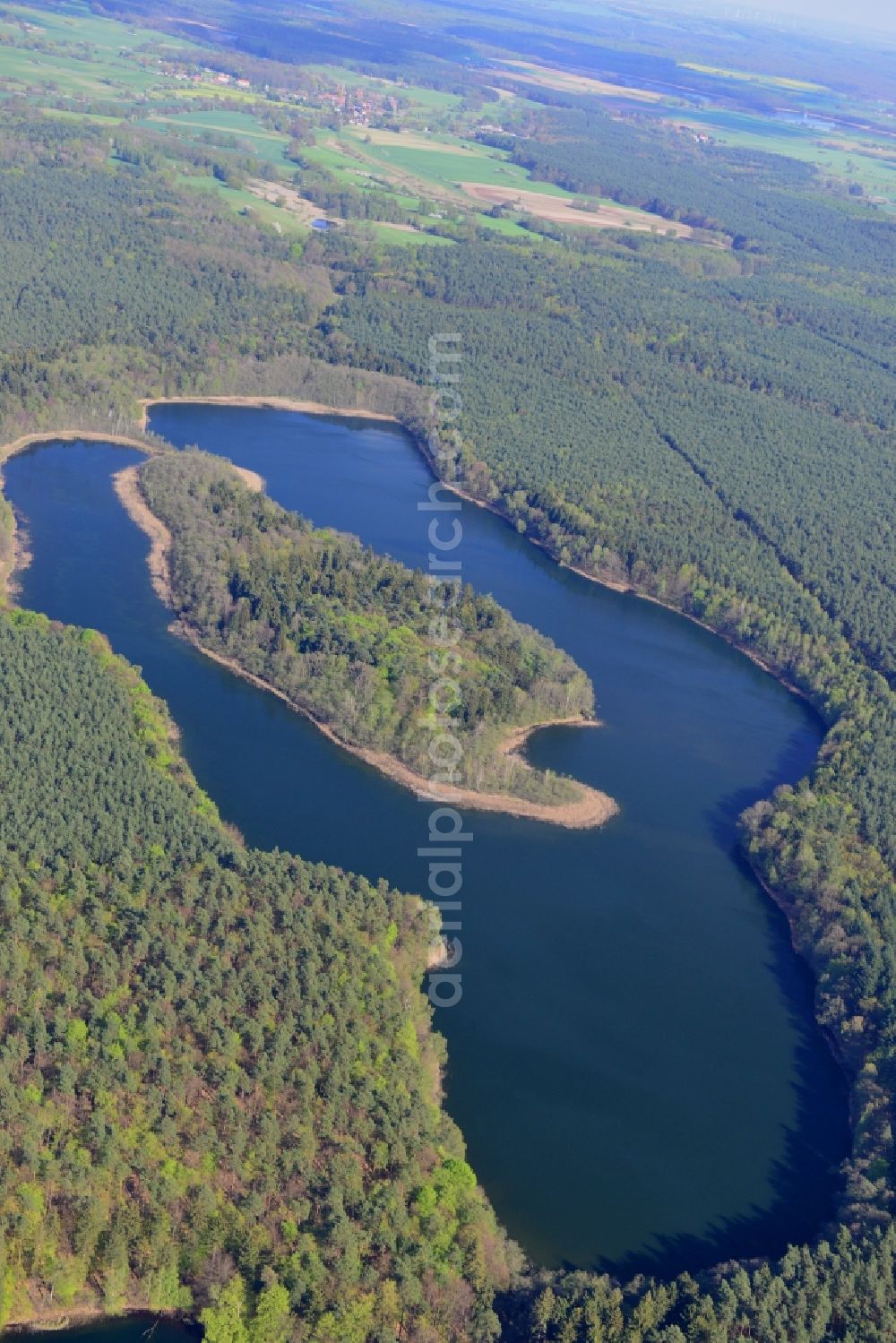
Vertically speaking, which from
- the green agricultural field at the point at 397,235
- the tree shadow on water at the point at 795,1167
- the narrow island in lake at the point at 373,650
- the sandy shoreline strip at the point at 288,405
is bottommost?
the tree shadow on water at the point at 795,1167

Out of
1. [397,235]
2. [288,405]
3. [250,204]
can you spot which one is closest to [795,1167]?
[288,405]

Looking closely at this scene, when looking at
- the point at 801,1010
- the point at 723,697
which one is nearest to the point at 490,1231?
the point at 801,1010

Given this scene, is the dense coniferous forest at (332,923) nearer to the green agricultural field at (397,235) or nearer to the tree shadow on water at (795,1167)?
the tree shadow on water at (795,1167)

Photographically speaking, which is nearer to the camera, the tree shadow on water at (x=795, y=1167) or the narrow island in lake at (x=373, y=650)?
the tree shadow on water at (x=795, y=1167)

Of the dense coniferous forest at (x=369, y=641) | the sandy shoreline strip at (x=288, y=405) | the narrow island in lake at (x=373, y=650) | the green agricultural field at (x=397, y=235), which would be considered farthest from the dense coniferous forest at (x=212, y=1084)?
the green agricultural field at (x=397, y=235)

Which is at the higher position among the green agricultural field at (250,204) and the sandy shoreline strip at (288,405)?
the green agricultural field at (250,204)

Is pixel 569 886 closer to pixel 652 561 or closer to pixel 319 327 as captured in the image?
pixel 652 561

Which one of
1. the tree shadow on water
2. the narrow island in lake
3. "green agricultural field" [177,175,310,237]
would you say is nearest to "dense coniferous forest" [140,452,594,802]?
the narrow island in lake
